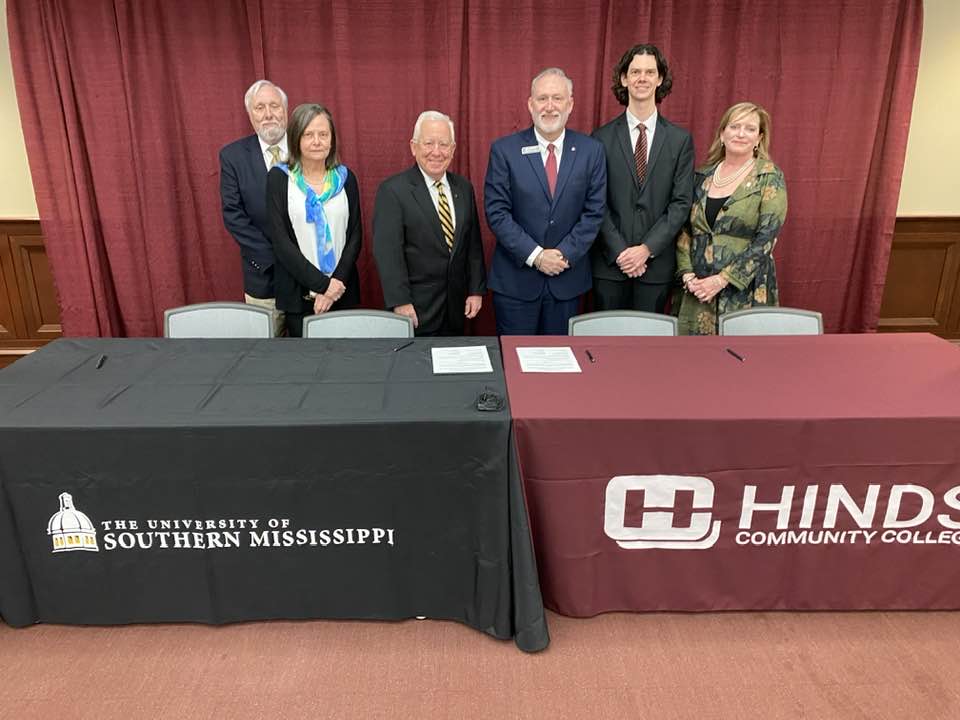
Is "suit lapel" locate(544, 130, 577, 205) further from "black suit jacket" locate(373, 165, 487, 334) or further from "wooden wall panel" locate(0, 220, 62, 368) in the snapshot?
"wooden wall panel" locate(0, 220, 62, 368)

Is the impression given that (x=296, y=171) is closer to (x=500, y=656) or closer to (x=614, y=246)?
(x=614, y=246)

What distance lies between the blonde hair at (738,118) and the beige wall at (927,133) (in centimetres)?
177

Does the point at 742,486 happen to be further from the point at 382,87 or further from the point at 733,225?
the point at 382,87

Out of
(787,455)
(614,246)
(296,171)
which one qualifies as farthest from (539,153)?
(787,455)

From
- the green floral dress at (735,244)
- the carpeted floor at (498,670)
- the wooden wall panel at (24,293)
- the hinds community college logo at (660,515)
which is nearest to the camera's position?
the carpeted floor at (498,670)

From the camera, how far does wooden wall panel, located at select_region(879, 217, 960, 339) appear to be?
4.08 metres

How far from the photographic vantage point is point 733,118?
2855mm

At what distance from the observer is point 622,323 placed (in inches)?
103

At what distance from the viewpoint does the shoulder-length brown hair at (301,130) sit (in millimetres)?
2791

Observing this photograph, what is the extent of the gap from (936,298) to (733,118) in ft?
7.77

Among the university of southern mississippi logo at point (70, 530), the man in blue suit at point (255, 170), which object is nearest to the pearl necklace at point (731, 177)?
the man in blue suit at point (255, 170)

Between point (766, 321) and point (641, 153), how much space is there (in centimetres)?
98

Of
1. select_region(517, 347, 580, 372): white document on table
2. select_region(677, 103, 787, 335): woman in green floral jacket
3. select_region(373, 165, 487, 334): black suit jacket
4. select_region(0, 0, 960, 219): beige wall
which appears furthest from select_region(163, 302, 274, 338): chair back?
select_region(0, 0, 960, 219): beige wall

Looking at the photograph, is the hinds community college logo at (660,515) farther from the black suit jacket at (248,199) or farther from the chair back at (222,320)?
the black suit jacket at (248,199)
